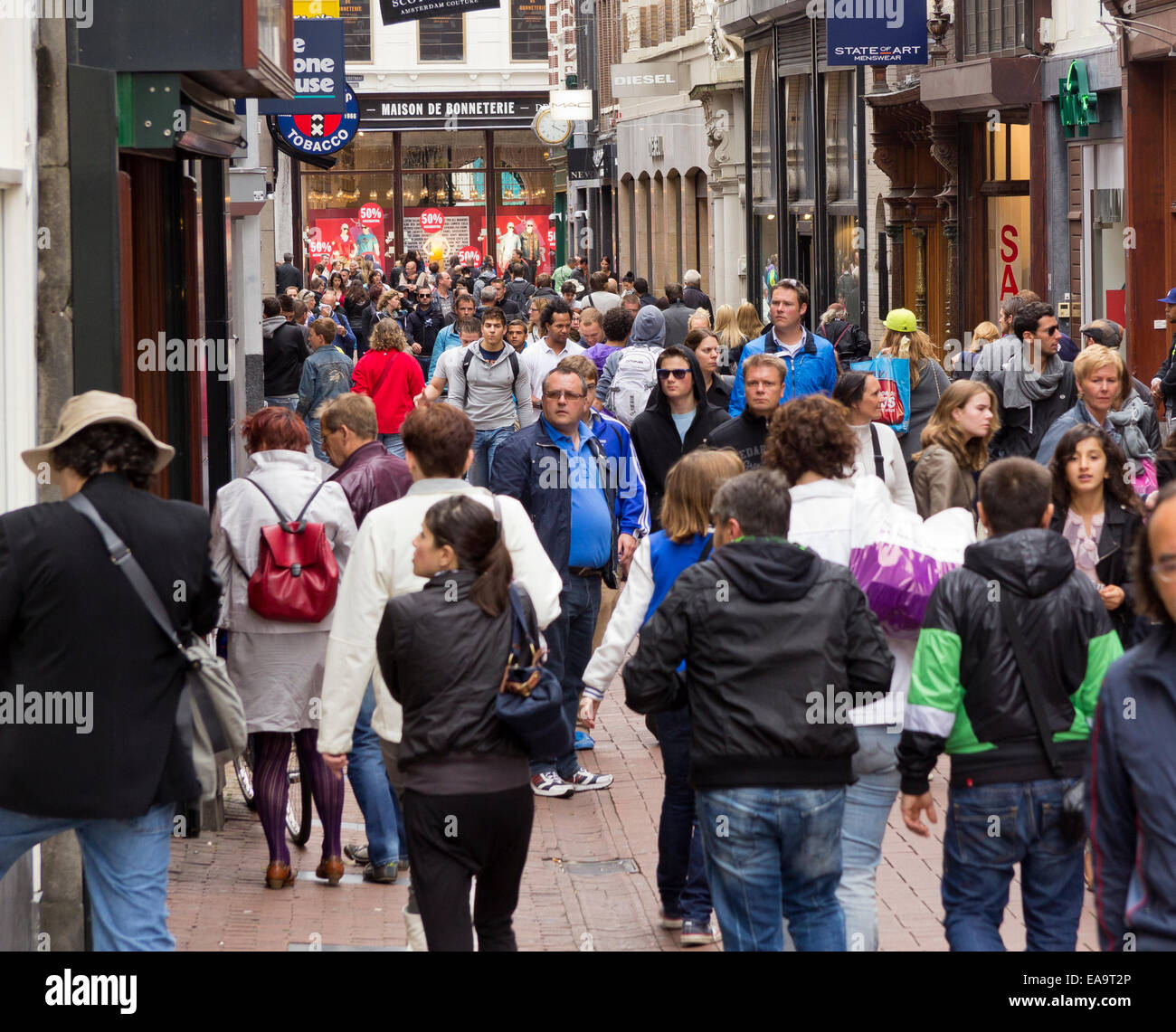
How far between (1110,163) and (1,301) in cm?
1427

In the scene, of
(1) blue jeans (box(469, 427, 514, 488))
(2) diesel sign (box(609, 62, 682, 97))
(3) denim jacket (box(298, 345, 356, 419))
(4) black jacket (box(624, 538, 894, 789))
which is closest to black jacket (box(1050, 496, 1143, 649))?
(4) black jacket (box(624, 538, 894, 789))

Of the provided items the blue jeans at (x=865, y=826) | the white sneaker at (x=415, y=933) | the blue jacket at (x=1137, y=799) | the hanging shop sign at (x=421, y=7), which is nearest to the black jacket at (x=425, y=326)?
the hanging shop sign at (x=421, y=7)

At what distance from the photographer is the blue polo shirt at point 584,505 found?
336 inches

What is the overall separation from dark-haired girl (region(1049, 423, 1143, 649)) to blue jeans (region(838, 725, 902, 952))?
1.67 m

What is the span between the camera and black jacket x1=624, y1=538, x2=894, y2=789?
4.89 meters

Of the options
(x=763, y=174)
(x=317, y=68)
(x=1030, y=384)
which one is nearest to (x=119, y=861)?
(x=1030, y=384)

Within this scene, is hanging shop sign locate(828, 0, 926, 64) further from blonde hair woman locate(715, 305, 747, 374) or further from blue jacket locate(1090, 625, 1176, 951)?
blue jacket locate(1090, 625, 1176, 951)

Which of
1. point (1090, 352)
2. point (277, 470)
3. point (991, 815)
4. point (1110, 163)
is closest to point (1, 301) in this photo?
point (277, 470)

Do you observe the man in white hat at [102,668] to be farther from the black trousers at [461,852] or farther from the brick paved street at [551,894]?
the brick paved street at [551,894]

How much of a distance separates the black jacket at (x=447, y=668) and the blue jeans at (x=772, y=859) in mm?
592

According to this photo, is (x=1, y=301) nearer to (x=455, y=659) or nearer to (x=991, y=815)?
(x=455, y=659)

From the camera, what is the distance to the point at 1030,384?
10.5 meters
